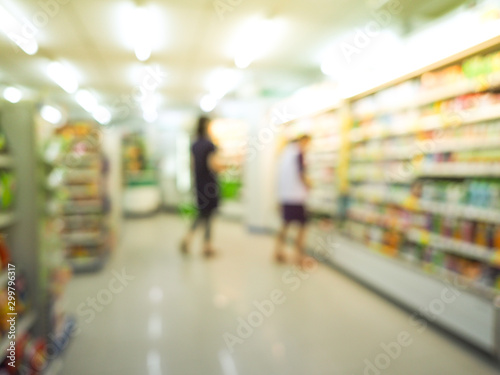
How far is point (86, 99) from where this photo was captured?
9586mm

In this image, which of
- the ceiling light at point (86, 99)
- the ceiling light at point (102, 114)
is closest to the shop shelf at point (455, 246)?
the ceiling light at point (86, 99)

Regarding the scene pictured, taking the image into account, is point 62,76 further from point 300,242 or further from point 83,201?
point 300,242

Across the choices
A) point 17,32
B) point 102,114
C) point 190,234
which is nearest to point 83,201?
point 190,234

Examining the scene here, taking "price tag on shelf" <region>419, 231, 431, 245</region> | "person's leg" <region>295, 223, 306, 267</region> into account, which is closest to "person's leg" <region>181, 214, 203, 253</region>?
"person's leg" <region>295, 223, 306, 267</region>

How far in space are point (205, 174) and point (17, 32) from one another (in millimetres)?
2979

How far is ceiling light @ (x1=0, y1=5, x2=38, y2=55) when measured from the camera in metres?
3.95

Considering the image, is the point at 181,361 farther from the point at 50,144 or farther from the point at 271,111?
the point at 271,111

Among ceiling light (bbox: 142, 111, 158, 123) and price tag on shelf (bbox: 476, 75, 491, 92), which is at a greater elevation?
ceiling light (bbox: 142, 111, 158, 123)

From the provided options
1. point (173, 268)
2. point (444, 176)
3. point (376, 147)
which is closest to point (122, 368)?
point (173, 268)

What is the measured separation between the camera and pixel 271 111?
711 cm

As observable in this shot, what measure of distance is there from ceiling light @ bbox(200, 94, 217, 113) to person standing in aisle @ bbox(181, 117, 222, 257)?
404 cm

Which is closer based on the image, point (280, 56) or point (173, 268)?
point (173, 268)

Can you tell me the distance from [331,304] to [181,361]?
167 cm

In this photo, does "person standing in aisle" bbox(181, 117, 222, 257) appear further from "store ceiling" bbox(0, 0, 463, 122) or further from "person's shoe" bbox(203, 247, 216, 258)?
"store ceiling" bbox(0, 0, 463, 122)
